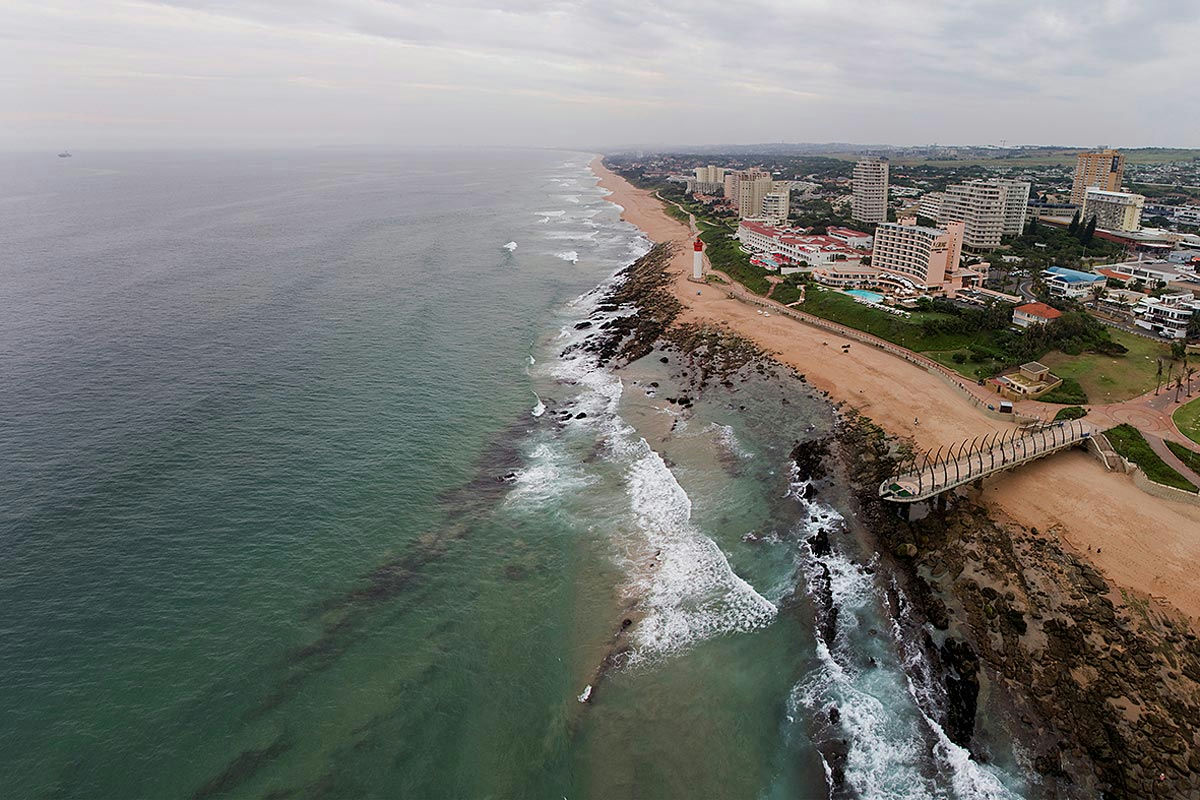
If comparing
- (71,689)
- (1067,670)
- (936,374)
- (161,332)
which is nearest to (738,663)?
(1067,670)

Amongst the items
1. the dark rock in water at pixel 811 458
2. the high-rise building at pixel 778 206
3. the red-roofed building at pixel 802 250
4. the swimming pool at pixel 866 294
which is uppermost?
the high-rise building at pixel 778 206

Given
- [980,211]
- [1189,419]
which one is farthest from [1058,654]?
[980,211]

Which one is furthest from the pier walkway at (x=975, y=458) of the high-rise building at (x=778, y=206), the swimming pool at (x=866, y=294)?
the high-rise building at (x=778, y=206)

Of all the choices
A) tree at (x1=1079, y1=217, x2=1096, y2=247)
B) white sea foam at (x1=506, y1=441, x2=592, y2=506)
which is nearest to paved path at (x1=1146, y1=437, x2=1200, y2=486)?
white sea foam at (x1=506, y1=441, x2=592, y2=506)

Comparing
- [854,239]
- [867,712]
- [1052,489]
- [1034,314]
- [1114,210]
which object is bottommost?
[867,712]

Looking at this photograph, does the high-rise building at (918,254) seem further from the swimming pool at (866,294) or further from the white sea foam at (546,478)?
the white sea foam at (546,478)

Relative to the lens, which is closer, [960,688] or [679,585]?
[960,688]

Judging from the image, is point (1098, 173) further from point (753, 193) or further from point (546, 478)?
point (546, 478)

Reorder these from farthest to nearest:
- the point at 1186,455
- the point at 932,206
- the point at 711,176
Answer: the point at 711,176 → the point at 932,206 → the point at 1186,455
